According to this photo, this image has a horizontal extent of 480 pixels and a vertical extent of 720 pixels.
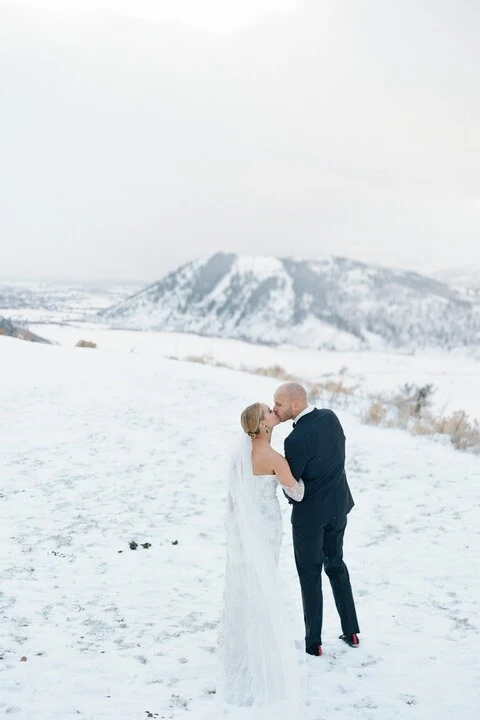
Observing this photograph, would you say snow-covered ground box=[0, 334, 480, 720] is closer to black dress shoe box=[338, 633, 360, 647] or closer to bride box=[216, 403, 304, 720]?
black dress shoe box=[338, 633, 360, 647]

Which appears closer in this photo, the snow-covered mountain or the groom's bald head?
the groom's bald head

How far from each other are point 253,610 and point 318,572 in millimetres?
667

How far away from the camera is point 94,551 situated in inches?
276

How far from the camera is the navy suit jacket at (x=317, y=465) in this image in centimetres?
451

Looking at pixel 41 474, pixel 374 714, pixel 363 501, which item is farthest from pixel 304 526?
pixel 41 474

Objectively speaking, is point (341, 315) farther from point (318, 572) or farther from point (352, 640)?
point (318, 572)

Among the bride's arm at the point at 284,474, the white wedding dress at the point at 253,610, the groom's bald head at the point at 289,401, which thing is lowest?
the white wedding dress at the point at 253,610

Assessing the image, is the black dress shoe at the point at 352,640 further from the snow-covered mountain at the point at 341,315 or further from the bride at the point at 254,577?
the snow-covered mountain at the point at 341,315

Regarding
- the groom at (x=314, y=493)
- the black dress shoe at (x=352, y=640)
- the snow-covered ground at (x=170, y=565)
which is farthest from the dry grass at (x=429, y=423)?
the groom at (x=314, y=493)

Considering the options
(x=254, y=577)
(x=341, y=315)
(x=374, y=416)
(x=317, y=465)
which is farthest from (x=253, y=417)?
A: (x=341, y=315)

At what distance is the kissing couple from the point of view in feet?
13.7

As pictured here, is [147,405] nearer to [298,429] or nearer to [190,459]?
[190,459]

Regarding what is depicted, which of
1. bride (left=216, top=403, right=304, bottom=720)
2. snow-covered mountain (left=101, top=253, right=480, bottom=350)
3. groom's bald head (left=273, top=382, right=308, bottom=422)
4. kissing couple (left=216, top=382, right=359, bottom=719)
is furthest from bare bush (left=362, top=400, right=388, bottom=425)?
snow-covered mountain (left=101, top=253, right=480, bottom=350)

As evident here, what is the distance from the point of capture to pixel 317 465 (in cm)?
456
